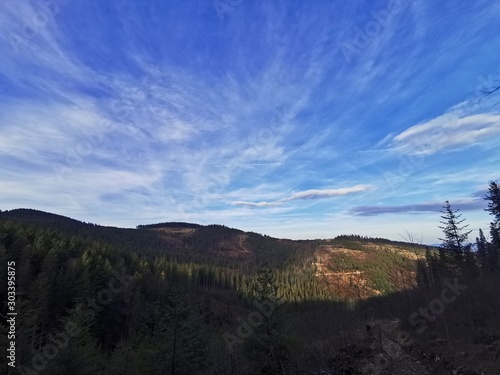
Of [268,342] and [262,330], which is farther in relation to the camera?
[262,330]

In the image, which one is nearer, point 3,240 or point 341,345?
point 341,345

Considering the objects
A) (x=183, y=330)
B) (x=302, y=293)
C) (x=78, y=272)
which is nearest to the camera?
(x=183, y=330)

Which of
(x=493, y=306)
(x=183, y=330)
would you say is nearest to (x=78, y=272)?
(x=183, y=330)

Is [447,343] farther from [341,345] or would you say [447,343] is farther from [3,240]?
[3,240]

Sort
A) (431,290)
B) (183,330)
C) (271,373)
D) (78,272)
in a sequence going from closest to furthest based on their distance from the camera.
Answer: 1. (183,330)
2. (271,373)
3. (431,290)
4. (78,272)

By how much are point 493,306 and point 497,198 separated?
71.0 ft

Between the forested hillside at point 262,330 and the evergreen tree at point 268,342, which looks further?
the evergreen tree at point 268,342

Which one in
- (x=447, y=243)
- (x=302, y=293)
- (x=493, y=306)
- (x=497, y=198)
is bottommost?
(x=302, y=293)

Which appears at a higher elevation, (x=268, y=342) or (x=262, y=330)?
(x=262, y=330)

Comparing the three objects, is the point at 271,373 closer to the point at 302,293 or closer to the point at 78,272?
the point at 78,272

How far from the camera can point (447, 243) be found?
49469 millimetres

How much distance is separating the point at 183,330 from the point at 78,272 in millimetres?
47657

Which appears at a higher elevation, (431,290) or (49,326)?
(431,290)

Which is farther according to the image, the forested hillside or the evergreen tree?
the evergreen tree
